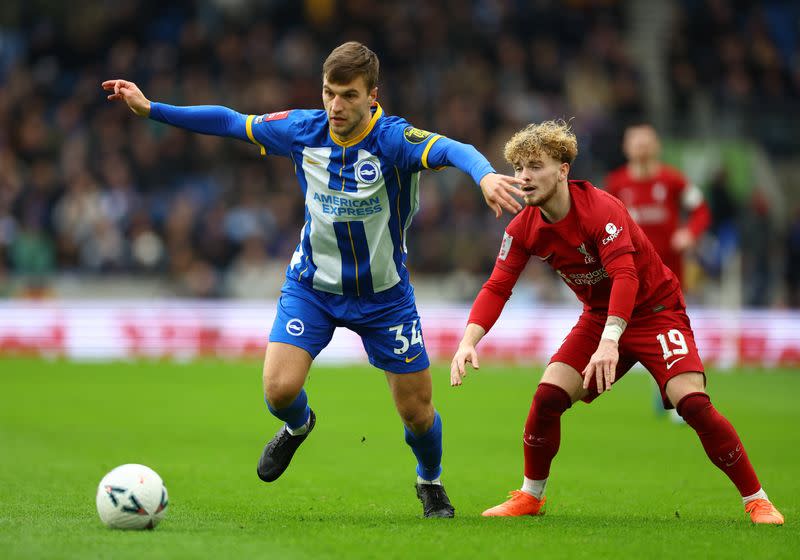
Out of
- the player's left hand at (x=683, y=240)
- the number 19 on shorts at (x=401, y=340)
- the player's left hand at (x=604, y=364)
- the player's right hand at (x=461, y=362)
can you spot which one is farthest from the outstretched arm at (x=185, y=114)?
the player's left hand at (x=683, y=240)

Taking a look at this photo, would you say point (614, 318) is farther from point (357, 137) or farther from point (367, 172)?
point (357, 137)

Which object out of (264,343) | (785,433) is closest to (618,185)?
(785,433)

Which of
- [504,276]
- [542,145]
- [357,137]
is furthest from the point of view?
[504,276]

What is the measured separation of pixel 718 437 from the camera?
6688mm

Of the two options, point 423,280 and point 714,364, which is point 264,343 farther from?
point 714,364

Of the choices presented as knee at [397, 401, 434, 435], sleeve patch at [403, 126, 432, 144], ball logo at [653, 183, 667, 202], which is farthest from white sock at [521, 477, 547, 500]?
ball logo at [653, 183, 667, 202]

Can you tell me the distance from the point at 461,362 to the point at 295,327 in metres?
1.08

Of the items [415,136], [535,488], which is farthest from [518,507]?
[415,136]

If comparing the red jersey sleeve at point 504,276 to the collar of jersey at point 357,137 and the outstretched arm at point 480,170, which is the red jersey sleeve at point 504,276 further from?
the collar of jersey at point 357,137

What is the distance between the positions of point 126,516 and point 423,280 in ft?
44.0

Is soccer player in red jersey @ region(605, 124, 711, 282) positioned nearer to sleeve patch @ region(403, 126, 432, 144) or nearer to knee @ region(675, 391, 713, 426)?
knee @ region(675, 391, 713, 426)

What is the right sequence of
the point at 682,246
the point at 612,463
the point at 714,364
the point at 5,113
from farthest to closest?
the point at 5,113 → the point at 714,364 → the point at 682,246 → the point at 612,463

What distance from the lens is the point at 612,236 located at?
6.64 meters

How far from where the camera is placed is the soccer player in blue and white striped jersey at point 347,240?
6.77 metres
